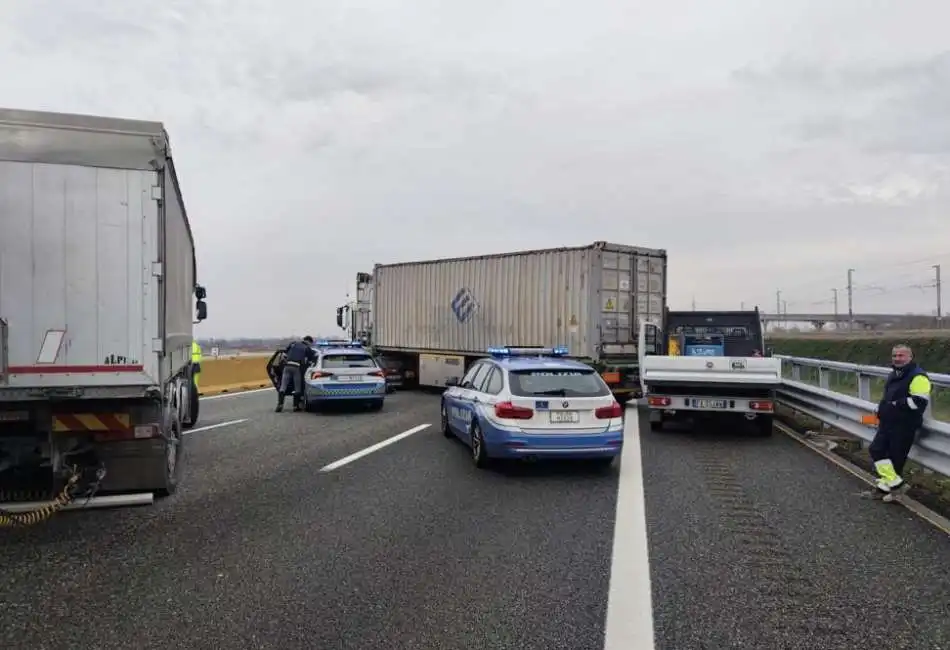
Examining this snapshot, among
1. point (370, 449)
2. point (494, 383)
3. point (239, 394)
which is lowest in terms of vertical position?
point (239, 394)

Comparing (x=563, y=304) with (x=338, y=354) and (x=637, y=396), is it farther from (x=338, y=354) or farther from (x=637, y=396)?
(x=338, y=354)

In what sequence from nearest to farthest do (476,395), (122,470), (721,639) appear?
(721,639), (122,470), (476,395)

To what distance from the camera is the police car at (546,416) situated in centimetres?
888

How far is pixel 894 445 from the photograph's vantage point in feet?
24.2

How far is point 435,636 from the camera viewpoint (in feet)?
13.5

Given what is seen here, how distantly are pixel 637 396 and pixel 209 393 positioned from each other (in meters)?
12.8

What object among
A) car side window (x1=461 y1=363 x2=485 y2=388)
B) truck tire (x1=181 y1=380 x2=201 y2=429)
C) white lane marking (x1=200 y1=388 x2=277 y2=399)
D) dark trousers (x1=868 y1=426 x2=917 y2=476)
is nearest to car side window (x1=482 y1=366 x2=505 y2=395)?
car side window (x1=461 y1=363 x2=485 y2=388)

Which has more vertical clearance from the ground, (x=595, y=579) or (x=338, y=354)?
(x=338, y=354)

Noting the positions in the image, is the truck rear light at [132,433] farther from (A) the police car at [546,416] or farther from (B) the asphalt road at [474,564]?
(A) the police car at [546,416]

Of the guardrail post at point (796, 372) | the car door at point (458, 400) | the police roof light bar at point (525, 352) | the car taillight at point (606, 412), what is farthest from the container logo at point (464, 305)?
the car taillight at point (606, 412)

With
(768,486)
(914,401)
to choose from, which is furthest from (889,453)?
(768,486)

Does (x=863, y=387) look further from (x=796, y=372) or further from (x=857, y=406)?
(x=796, y=372)

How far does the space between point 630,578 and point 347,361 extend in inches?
481

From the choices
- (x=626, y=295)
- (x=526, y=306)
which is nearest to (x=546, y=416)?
(x=626, y=295)
